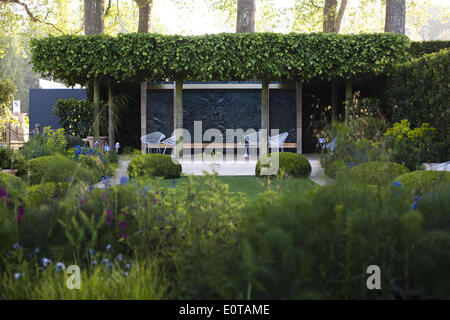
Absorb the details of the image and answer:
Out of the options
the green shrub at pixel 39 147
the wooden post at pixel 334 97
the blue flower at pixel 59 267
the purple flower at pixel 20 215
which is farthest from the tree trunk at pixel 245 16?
the blue flower at pixel 59 267

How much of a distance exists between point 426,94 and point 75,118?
888 centimetres

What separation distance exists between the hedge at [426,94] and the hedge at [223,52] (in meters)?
1.02

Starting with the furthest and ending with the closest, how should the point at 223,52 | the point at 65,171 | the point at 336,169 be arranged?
the point at 223,52 → the point at 65,171 → the point at 336,169

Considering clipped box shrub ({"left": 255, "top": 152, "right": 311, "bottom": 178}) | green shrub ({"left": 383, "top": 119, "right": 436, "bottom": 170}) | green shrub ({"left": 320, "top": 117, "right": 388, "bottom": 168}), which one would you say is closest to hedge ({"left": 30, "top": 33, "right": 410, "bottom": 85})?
green shrub ({"left": 320, "top": 117, "right": 388, "bottom": 168})

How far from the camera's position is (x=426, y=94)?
953 cm

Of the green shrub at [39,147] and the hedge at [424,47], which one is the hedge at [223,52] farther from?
the green shrub at [39,147]

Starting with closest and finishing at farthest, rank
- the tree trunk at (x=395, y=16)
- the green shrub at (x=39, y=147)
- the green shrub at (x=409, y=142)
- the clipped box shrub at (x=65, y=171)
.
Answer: the clipped box shrub at (x=65, y=171) < the green shrub at (x=409, y=142) < the green shrub at (x=39, y=147) < the tree trunk at (x=395, y=16)

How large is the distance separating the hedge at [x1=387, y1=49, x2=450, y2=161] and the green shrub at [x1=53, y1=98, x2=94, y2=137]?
813 cm

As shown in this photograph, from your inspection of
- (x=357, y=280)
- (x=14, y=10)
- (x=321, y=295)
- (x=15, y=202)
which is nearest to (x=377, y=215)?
(x=357, y=280)

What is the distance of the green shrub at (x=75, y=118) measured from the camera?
41.0 ft

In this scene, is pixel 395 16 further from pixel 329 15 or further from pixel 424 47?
pixel 329 15

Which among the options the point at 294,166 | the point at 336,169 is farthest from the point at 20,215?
the point at 294,166
